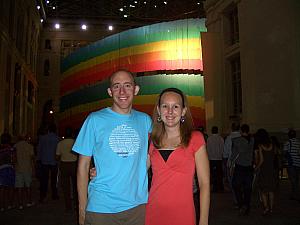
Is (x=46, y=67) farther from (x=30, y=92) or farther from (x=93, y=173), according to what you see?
(x=93, y=173)

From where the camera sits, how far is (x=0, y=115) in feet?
62.7

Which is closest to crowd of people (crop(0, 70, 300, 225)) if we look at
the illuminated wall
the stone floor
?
the stone floor

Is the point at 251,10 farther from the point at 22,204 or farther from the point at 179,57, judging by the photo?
the point at 22,204

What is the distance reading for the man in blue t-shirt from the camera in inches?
89.3

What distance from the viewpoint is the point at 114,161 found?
229 cm

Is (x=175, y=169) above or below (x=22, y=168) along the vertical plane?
above

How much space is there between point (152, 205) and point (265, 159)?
16.7 ft

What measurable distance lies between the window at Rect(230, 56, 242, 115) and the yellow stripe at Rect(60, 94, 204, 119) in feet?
5.87

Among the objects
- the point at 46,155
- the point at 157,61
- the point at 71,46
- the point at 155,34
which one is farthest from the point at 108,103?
the point at 71,46

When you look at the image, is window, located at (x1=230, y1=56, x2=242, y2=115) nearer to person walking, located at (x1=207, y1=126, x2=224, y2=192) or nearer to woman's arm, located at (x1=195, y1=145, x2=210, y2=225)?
person walking, located at (x1=207, y1=126, x2=224, y2=192)

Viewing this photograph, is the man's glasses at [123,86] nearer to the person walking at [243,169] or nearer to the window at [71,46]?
the person walking at [243,169]

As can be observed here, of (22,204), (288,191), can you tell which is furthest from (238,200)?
(22,204)

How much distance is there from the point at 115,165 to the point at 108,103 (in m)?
16.5

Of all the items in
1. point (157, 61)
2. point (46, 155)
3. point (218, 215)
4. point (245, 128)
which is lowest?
point (218, 215)
